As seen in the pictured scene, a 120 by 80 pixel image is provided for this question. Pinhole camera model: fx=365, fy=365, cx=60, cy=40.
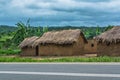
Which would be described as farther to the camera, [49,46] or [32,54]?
[32,54]

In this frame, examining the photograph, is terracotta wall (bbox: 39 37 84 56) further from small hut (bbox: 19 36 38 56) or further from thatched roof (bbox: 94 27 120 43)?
thatched roof (bbox: 94 27 120 43)

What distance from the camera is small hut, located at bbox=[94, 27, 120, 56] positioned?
3828 centimetres

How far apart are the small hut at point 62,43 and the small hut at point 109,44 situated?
4289mm

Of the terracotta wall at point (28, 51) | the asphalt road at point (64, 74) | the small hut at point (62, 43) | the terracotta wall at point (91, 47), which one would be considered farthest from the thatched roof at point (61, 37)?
the asphalt road at point (64, 74)

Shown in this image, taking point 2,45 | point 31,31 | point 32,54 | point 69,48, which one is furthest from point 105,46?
point 2,45

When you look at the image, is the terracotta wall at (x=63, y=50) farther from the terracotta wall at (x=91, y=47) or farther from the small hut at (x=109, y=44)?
the terracotta wall at (x=91, y=47)

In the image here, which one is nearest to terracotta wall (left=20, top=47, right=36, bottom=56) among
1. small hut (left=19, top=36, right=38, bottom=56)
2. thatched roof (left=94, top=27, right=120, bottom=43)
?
small hut (left=19, top=36, right=38, bottom=56)

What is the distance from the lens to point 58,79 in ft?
37.1

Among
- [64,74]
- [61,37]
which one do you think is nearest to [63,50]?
[61,37]

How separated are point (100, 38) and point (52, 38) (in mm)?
8170

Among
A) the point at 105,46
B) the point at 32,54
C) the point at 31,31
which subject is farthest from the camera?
the point at 31,31

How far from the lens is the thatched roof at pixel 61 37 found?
4322 cm

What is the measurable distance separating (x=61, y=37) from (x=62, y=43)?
1899 mm

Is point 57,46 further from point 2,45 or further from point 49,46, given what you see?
point 2,45
